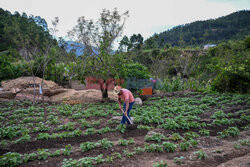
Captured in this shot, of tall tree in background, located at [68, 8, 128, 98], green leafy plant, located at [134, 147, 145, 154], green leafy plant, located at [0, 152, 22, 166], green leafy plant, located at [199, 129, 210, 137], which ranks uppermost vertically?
tall tree in background, located at [68, 8, 128, 98]

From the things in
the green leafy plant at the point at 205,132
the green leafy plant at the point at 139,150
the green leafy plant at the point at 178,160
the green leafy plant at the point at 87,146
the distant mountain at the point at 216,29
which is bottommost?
the green leafy plant at the point at 205,132

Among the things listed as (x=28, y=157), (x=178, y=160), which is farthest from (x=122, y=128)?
(x=28, y=157)

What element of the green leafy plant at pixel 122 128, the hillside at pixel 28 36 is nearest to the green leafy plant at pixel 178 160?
the green leafy plant at pixel 122 128

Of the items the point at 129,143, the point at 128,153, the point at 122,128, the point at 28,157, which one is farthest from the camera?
the point at 122,128

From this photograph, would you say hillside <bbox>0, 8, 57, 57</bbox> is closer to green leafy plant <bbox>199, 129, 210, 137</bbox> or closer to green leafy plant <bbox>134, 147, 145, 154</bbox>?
green leafy plant <bbox>134, 147, 145, 154</bbox>

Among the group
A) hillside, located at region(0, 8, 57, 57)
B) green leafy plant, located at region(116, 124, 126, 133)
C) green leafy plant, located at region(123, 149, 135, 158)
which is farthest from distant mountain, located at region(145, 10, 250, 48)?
green leafy plant, located at region(123, 149, 135, 158)

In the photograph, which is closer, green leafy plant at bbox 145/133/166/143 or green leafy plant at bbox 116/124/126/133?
green leafy plant at bbox 145/133/166/143

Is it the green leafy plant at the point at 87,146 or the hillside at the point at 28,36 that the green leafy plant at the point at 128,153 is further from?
the hillside at the point at 28,36

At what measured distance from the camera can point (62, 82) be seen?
56.2 ft

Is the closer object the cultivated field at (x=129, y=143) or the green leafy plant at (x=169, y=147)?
the cultivated field at (x=129, y=143)

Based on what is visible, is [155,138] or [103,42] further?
[103,42]

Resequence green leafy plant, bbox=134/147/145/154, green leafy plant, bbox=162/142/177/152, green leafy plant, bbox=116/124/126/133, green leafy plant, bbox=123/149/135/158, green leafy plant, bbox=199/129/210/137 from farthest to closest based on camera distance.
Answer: green leafy plant, bbox=116/124/126/133 → green leafy plant, bbox=199/129/210/137 → green leafy plant, bbox=162/142/177/152 → green leafy plant, bbox=134/147/145/154 → green leafy plant, bbox=123/149/135/158

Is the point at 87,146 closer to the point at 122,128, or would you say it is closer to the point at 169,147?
the point at 122,128

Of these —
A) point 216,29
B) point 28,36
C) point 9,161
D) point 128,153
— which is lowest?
point 128,153
